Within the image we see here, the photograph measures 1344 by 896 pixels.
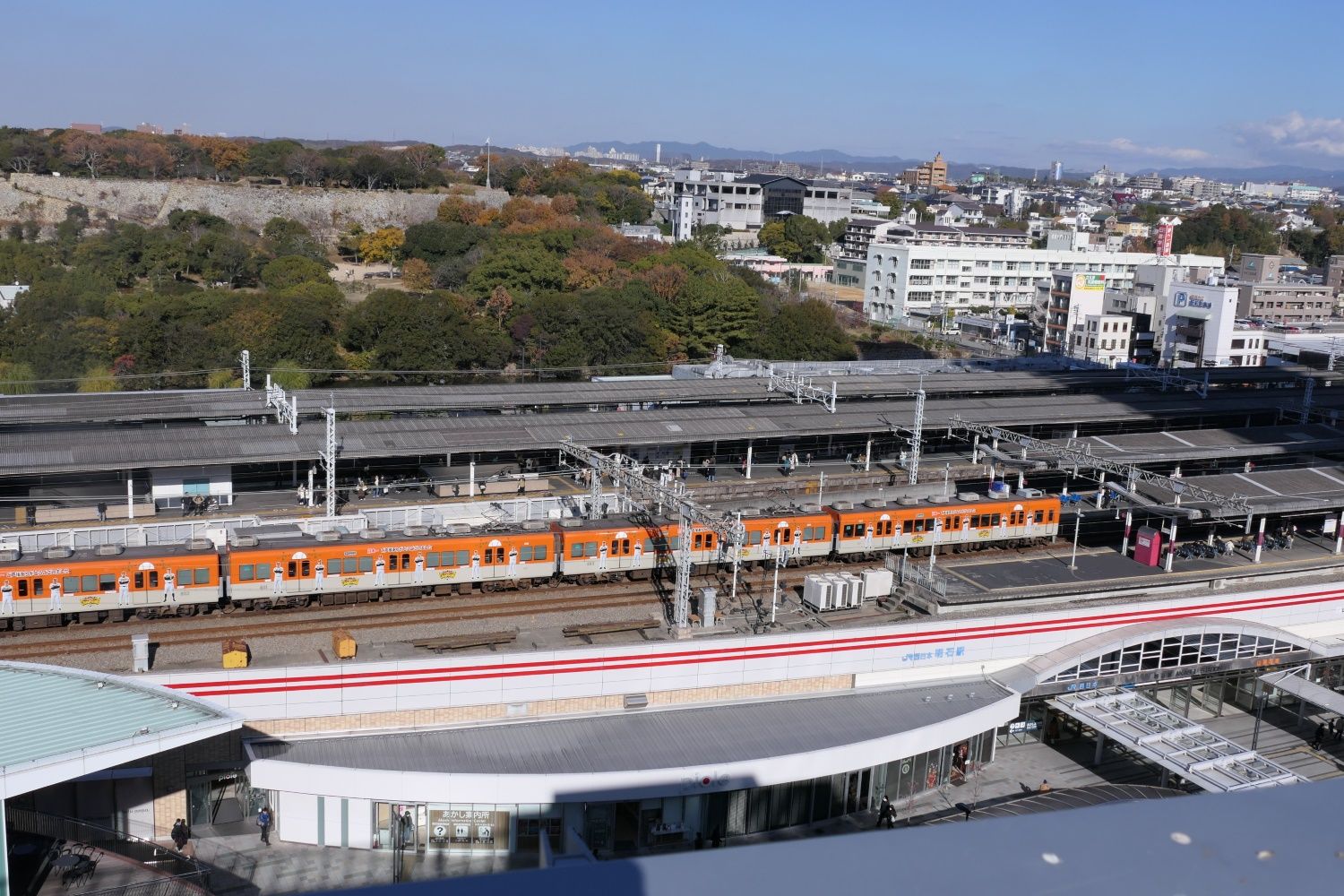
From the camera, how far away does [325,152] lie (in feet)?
293

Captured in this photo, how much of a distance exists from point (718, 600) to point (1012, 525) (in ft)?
23.6

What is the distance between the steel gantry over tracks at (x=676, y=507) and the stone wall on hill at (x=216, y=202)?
5252cm

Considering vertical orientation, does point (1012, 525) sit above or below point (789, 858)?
below

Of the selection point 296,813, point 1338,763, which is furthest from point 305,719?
point 1338,763

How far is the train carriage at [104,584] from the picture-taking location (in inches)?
701

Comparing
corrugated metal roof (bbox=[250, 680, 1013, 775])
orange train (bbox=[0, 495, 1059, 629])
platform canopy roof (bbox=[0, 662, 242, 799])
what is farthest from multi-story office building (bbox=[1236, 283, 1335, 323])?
platform canopy roof (bbox=[0, 662, 242, 799])

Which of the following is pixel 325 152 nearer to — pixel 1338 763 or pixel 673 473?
pixel 673 473

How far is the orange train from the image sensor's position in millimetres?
18266

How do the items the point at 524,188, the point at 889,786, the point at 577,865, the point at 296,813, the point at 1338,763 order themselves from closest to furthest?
the point at 577,865 < the point at 296,813 < the point at 889,786 < the point at 1338,763 < the point at 524,188

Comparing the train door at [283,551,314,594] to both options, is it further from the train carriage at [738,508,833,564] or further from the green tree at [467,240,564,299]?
the green tree at [467,240,564,299]

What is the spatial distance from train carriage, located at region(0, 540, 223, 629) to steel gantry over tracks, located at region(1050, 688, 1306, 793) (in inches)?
552

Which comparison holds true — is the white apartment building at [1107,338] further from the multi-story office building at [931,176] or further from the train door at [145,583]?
the multi-story office building at [931,176]

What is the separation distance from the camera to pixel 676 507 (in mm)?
20094

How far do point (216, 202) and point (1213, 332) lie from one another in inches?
2213
